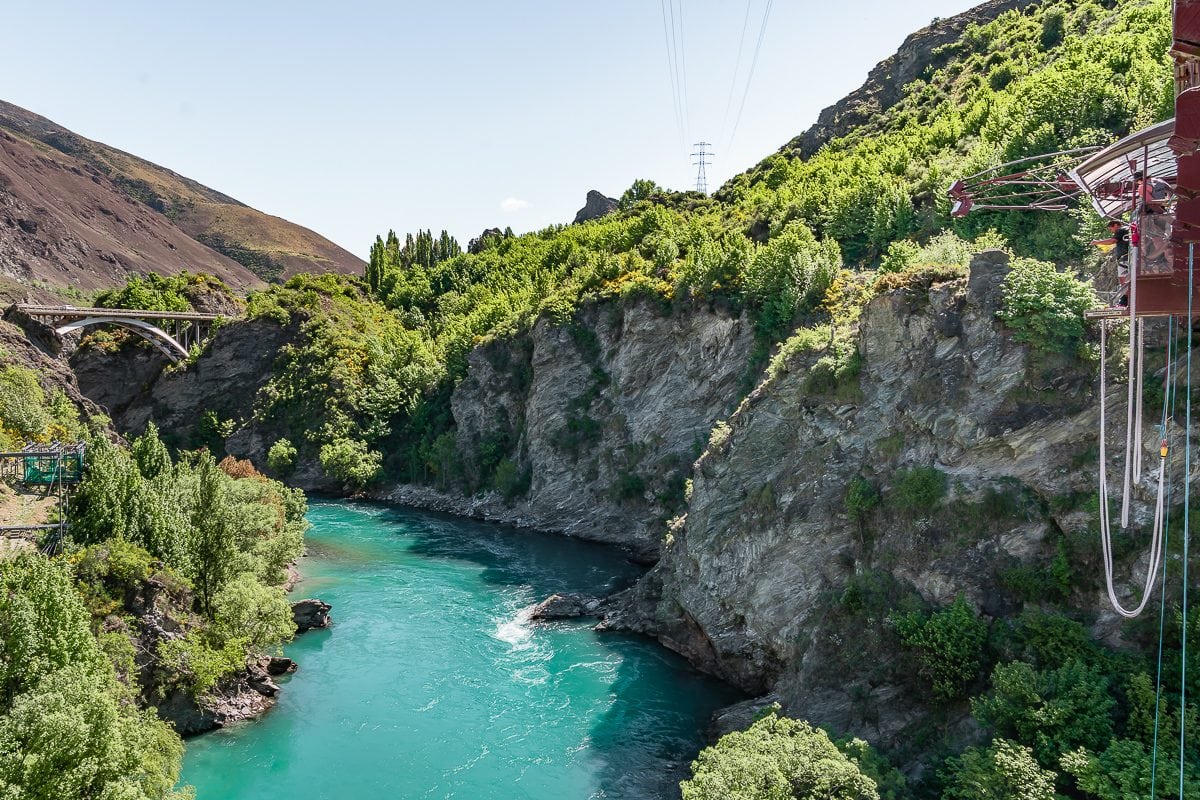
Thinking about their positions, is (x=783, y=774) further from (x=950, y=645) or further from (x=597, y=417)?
(x=597, y=417)

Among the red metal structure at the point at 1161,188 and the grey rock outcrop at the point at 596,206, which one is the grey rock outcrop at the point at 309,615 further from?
the grey rock outcrop at the point at 596,206

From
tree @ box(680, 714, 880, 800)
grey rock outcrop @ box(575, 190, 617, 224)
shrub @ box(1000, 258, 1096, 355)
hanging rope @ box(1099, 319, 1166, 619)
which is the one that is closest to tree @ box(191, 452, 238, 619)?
tree @ box(680, 714, 880, 800)

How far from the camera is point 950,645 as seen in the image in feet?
70.1

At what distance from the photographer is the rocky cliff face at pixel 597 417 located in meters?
50.5

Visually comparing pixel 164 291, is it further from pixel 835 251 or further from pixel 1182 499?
pixel 1182 499

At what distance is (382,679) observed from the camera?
1232 inches

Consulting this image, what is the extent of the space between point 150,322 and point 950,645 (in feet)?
284

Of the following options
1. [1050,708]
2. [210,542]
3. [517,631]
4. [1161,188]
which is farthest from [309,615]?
[1161,188]

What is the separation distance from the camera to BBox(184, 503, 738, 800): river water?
24344 mm

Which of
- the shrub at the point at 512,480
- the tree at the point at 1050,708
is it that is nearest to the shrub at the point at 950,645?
the tree at the point at 1050,708

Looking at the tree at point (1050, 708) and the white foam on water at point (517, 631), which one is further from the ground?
the tree at point (1050, 708)

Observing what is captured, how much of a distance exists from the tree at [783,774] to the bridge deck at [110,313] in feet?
255

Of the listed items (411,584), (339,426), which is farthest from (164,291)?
(411,584)

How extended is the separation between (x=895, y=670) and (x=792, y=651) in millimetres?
4371
